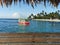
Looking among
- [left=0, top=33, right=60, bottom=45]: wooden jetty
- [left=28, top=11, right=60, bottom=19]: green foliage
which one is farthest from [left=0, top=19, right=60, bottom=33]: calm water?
[left=0, top=33, right=60, bottom=45]: wooden jetty

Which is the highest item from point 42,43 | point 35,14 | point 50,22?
point 35,14

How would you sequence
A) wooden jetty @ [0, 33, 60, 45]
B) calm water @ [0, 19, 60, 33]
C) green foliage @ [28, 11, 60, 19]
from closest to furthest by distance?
wooden jetty @ [0, 33, 60, 45], calm water @ [0, 19, 60, 33], green foliage @ [28, 11, 60, 19]

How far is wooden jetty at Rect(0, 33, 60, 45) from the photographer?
120 cm

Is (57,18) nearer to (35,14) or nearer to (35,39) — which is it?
(35,14)

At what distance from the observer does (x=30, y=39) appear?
1.22 meters

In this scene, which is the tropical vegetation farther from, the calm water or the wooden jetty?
the wooden jetty

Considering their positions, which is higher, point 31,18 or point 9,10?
point 9,10

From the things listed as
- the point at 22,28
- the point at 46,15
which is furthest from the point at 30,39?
the point at 46,15

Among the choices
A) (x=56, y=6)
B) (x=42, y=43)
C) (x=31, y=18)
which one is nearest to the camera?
(x=42, y=43)

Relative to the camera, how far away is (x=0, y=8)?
1.54 m

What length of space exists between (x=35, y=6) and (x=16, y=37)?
1.77ft

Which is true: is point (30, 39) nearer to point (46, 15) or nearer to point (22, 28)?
point (22, 28)

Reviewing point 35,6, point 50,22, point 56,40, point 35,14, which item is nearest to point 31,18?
point 35,14

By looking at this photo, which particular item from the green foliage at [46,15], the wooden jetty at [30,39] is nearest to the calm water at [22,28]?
the green foliage at [46,15]
